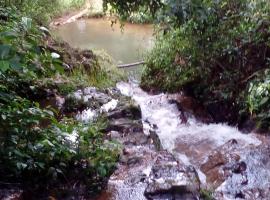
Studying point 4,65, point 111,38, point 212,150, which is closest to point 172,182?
point 212,150

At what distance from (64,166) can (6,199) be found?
1.94 feet

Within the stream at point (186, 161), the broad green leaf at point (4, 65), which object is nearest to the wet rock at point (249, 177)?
the stream at point (186, 161)

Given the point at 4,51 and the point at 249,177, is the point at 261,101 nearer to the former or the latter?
the point at 249,177

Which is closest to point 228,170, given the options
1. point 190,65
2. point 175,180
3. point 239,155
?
point 239,155

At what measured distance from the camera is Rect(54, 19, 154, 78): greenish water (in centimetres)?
1192

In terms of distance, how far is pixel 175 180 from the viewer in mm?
3826

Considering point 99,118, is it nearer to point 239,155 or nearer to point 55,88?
point 55,88

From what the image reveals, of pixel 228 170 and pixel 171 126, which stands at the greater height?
pixel 228 170

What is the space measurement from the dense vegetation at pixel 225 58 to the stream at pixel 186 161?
1.07 feet

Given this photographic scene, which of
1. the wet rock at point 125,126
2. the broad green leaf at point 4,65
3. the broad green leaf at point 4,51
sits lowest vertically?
the wet rock at point 125,126

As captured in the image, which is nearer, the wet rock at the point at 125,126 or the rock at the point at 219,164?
Answer: the rock at the point at 219,164

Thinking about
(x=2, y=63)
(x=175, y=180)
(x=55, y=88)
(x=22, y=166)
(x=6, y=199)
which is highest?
(x=2, y=63)

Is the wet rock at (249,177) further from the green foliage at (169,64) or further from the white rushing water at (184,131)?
the green foliage at (169,64)

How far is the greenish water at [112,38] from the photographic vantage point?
39.1 feet
